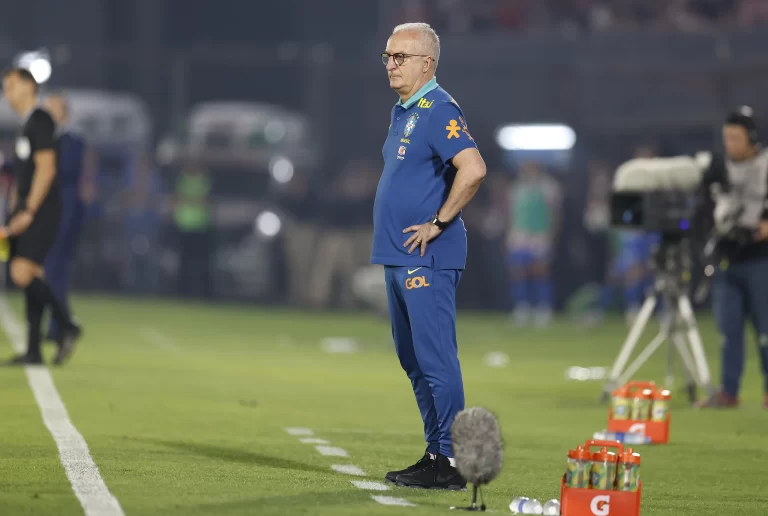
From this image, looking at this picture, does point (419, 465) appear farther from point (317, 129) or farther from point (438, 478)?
point (317, 129)

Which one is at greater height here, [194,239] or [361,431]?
[194,239]

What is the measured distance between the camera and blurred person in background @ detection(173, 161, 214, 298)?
29094 mm

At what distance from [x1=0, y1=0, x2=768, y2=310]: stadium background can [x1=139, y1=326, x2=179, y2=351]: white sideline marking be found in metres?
6.57

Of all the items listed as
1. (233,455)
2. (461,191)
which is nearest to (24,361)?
(233,455)

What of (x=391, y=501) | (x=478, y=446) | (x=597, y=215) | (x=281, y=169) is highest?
(x=281, y=169)

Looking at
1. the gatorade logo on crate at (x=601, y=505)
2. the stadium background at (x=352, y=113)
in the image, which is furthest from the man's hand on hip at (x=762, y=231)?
the stadium background at (x=352, y=113)

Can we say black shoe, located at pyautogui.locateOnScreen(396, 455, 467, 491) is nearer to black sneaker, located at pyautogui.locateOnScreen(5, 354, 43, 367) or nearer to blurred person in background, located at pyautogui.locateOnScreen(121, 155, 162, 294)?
black sneaker, located at pyautogui.locateOnScreen(5, 354, 43, 367)

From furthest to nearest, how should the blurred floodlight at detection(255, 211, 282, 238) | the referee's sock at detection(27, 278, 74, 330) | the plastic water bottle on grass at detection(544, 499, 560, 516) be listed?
the blurred floodlight at detection(255, 211, 282, 238)
the referee's sock at detection(27, 278, 74, 330)
the plastic water bottle on grass at detection(544, 499, 560, 516)

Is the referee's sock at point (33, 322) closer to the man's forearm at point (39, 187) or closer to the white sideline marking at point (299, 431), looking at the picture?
the man's forearm at point (39, 187)

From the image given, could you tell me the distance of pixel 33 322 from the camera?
47.3ft

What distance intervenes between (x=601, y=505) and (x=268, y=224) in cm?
2214

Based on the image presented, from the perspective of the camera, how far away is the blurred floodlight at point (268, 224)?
28906mm

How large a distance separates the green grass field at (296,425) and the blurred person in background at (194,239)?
319 inches

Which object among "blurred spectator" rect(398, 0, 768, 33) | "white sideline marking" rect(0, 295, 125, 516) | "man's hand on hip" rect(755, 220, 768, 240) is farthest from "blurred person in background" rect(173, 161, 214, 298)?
"man's hand on hip" rect(755, 220, 768, 240)
